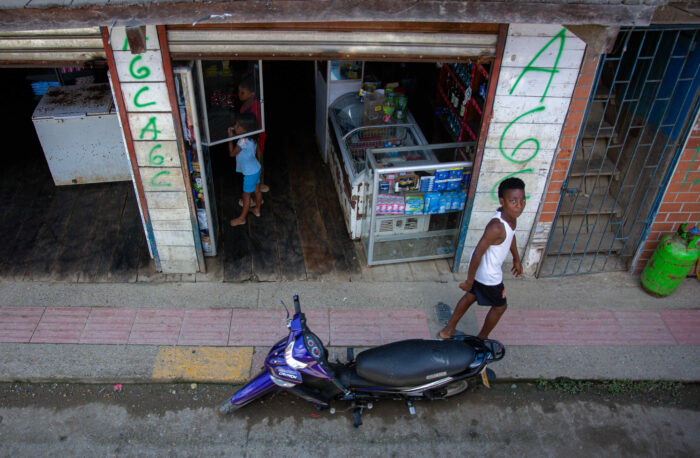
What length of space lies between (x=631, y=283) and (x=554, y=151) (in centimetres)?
207

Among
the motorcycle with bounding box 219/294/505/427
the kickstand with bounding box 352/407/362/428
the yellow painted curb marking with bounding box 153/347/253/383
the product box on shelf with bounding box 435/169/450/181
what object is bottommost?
the yellow painted curb marking with bounding box 153/347/253/383

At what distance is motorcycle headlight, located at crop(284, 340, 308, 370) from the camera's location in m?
4.29

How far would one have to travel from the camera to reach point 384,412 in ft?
16.2

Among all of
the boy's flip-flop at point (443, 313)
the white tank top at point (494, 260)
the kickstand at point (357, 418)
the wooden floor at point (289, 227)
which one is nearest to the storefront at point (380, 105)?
the wooden floor at point (289, 227)

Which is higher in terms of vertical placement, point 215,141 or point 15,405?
point 215,141

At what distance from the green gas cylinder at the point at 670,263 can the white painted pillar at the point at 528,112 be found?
1.48 meters

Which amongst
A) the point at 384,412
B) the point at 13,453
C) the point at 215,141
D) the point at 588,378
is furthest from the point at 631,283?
the point at 13,453

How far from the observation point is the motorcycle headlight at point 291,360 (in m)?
4.29

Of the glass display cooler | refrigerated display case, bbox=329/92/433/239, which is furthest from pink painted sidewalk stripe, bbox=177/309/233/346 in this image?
refrigerated display case, bbox=329/92/433/239

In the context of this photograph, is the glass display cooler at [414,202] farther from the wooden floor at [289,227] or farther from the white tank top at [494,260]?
the white tank top at [494,260]

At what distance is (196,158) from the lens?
5.60m

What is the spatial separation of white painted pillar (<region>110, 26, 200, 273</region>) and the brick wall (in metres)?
5.24

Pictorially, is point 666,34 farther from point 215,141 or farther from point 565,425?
point 215,141

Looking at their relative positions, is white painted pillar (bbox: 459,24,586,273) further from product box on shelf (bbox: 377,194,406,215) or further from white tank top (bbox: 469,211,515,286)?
white tank top (bbox: 469,211,515,286)
